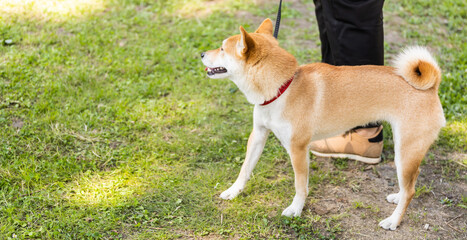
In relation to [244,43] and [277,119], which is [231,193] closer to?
[277,119]

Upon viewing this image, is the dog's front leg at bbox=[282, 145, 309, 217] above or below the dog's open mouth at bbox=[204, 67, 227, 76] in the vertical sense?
below

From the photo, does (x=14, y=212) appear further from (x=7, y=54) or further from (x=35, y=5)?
(x=35, y=5)

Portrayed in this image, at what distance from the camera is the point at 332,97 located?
298 centimetres

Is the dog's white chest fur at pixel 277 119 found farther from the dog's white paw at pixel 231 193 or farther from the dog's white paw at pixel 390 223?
the dog's white paw at pixel 390 223

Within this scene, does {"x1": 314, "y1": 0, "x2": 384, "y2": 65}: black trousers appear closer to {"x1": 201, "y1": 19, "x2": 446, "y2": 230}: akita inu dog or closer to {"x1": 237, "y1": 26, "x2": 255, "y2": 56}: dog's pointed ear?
{"x1": 201, "y1": 19, "x2": 446, "y2": 230}: akita inu dog

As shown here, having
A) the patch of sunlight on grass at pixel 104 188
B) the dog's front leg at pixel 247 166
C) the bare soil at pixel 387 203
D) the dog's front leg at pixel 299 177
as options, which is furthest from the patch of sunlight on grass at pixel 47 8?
the dog's front leg at pixel 299 177

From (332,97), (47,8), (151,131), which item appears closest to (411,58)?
(332,97)

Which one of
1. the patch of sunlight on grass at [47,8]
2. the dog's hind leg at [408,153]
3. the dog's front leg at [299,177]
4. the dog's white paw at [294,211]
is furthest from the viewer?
the patch of sunlight on grass at [47,8]

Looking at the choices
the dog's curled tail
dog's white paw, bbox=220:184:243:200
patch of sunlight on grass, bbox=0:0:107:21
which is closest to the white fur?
the dog's curled tail

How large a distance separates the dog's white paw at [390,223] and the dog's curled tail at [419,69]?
91 centimetres

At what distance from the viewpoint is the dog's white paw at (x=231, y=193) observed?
10.7 ft

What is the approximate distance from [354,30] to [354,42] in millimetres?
95

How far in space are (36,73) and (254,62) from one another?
8.78 feet

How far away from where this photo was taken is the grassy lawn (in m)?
3.04
